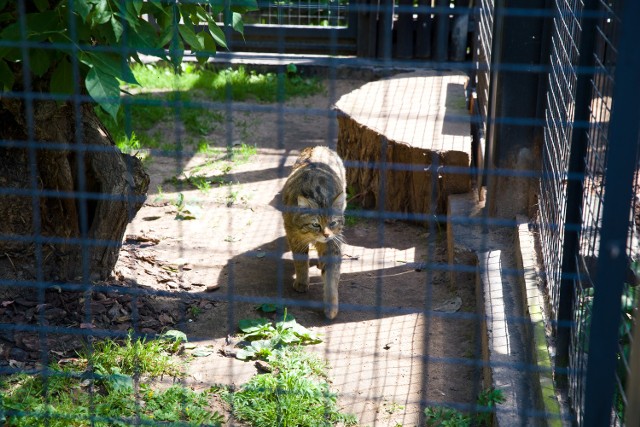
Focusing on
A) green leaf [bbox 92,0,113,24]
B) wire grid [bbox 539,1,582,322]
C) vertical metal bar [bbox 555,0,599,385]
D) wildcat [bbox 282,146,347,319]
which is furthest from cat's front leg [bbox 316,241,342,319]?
green leaf [bbox 92,0,113,24]

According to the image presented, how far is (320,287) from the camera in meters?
5.75

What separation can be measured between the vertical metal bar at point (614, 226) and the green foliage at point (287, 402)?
4.52 ft

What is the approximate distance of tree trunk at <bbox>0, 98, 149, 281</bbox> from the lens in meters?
4.57

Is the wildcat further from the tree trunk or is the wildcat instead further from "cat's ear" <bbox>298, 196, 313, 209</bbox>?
the tree trunk

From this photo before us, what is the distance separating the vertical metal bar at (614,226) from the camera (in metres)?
2.48

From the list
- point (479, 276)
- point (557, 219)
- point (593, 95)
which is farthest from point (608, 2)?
point (479, 276)

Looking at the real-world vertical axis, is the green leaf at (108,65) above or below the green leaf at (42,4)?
below

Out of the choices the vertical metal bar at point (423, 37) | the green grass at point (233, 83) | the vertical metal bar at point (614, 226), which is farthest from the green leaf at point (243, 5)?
the vertical metal bar at point (423, 37)

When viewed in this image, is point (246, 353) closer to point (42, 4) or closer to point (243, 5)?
point (243, 5)

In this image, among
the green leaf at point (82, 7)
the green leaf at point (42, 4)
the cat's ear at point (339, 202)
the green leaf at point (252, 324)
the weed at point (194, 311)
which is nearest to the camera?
the green leaf at point (82, 7)

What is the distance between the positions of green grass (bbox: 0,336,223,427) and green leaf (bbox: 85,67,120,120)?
1.31 m

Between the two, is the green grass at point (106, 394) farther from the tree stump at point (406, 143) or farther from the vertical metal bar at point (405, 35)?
the vertical metal bar at point (405, 35)

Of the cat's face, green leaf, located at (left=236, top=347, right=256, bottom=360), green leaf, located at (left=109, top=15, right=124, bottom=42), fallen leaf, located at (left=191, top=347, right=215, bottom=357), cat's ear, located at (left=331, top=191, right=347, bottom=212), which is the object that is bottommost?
fallen leaf, located at (left=191, top=347, right=215, bottom=357)

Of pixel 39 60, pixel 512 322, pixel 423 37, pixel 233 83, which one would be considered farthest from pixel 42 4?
pixel 423 37
